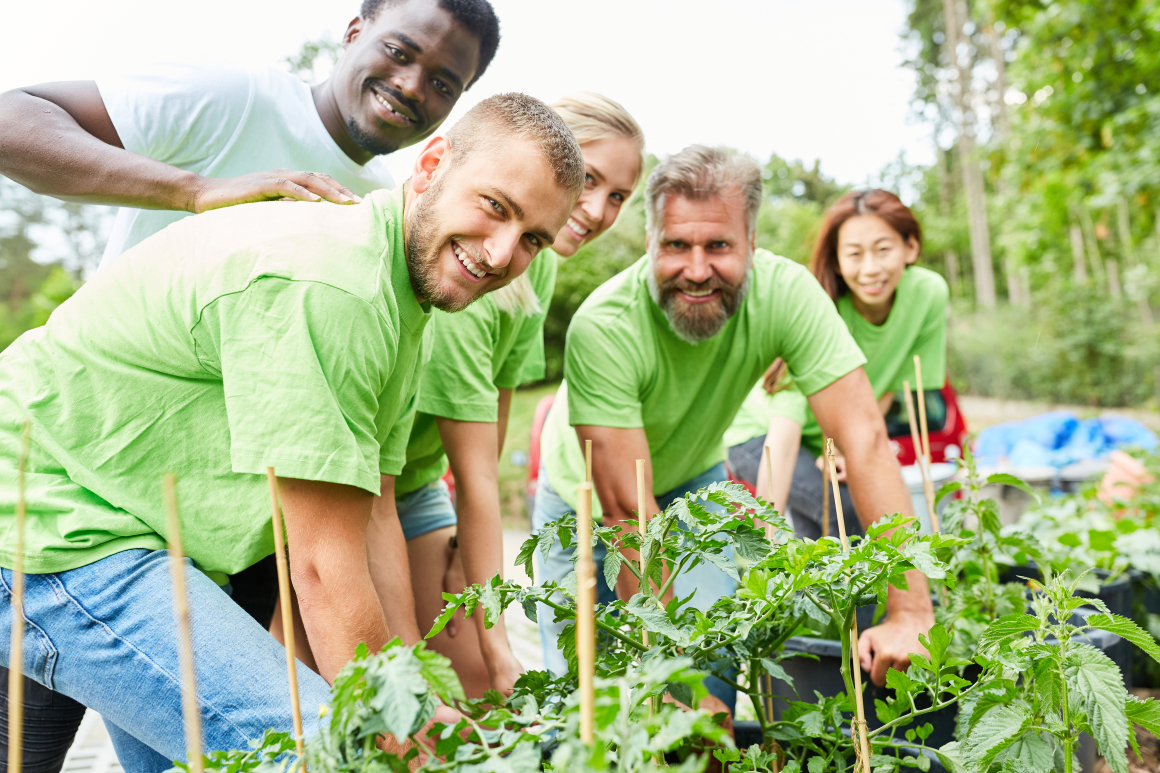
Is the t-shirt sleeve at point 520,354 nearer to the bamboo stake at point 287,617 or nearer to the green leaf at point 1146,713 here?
the bamboo stake at point 287,617

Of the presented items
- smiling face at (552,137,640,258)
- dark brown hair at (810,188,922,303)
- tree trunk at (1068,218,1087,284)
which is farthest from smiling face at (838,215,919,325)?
tree trunk at (1068,218,1087,284)

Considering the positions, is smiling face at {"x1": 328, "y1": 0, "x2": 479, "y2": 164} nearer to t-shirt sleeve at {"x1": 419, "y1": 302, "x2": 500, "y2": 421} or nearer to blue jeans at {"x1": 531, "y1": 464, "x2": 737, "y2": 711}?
t-shirt sleeve at {"x1": 419, "y1": 302, "x2": 500, "y2": 421}

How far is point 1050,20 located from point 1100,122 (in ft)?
2.67

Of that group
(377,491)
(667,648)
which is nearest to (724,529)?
(667,648)

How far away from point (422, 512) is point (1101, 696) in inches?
64.6

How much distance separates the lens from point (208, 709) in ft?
3.61

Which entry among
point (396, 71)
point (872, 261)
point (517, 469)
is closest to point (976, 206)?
point (517, 469)

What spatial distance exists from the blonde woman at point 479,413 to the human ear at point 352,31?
528 mm

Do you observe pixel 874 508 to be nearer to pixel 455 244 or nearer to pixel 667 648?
pixel 667 648

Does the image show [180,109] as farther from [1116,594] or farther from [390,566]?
[1116,594]

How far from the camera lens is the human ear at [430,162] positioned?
4.57 ft

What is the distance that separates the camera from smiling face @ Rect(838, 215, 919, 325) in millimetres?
2939

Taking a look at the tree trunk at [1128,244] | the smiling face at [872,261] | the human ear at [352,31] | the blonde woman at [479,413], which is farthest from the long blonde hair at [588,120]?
the tree trunk at [1128,244]

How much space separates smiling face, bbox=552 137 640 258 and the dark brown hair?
3.84 ft
